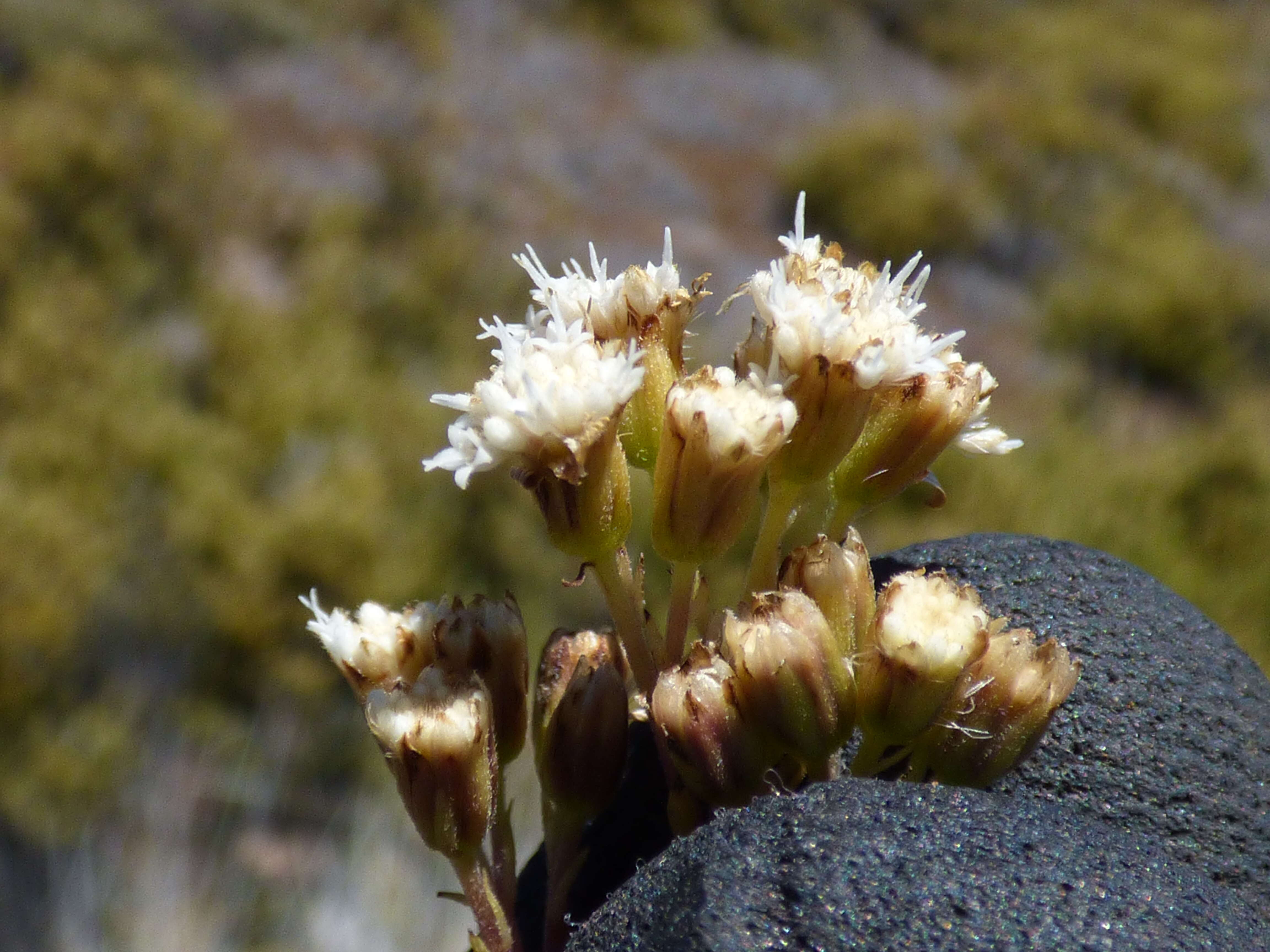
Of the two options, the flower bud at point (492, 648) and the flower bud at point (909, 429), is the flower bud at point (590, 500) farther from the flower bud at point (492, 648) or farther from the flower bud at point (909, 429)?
the flower bud at point (909, 429)

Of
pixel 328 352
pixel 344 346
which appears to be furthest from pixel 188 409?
pixel 344 346

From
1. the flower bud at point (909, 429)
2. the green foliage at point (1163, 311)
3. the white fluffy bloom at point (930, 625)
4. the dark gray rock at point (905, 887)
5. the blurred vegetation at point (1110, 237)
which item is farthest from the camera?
the green foliage at point (1163, 311)

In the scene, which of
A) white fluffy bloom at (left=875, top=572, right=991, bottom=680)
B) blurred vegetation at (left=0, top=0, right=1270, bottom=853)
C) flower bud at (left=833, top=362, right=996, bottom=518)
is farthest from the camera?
blurred vegetation at (left=0, top=0, right=1270, bottom=853)

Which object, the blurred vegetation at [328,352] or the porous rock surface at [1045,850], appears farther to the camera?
the blurred vegetation at [328,352]

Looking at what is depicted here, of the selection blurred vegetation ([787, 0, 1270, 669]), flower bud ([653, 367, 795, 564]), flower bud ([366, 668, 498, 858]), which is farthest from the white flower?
blurred vegetation ([787, 0, 1270, 669])

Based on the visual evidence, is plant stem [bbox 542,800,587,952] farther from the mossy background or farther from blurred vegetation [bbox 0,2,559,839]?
blurred vegetation [bbox 0,2,559,839]

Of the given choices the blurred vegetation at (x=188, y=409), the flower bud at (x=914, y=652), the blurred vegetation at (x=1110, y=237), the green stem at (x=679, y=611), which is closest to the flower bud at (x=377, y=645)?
the green stem at (x=679, y=611)

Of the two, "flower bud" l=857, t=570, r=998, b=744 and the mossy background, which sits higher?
"flower bud" l=857, t=570, r=998, b=744

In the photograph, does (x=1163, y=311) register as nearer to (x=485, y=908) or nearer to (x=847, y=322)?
(x=847, y=322)
